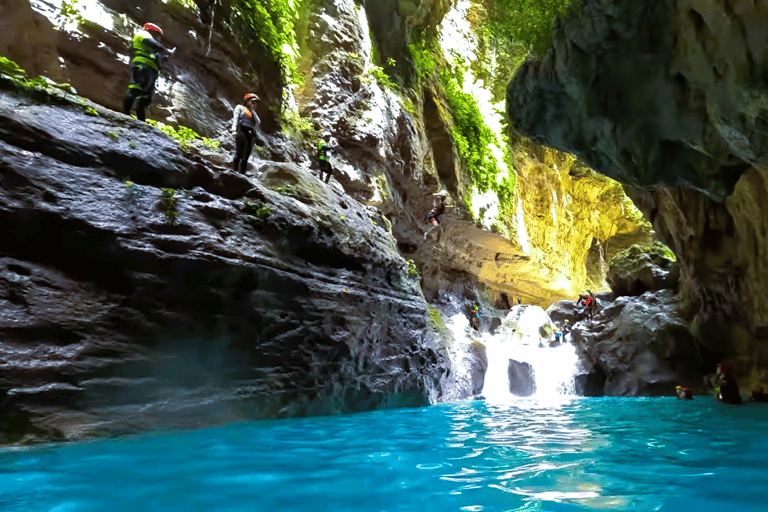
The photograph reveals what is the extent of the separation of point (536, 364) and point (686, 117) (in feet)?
36.7

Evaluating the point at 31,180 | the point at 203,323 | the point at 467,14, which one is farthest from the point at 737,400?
the point at 467,14

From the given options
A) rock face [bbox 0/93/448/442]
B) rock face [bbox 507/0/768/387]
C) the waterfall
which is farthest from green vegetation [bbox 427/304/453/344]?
rock face [bbox 507/0/768/387]

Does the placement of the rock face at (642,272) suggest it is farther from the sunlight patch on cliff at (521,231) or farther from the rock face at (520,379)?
the rock face at (520,379)

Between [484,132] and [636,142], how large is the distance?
13432 millimetres

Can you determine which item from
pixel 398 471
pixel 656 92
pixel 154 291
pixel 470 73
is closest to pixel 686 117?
pixel 656 92

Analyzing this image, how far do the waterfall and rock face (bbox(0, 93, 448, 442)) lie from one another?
767cm

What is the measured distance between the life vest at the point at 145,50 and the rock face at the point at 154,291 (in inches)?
65.8

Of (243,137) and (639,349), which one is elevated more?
(243,137)

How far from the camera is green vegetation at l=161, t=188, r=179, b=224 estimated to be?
5.98 meters

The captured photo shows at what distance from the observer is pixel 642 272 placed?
1625 centimetres

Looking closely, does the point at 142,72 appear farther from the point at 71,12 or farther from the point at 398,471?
the point at 398,471

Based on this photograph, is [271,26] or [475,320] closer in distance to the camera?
[271,26]

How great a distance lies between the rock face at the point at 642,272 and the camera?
15609 mm

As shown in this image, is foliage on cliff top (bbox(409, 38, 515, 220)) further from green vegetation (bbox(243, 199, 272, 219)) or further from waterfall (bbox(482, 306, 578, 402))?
green vegetation (bbox(243, 199, 272, 219))
